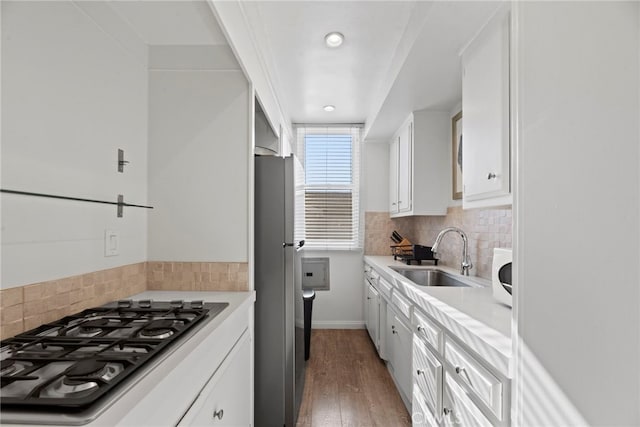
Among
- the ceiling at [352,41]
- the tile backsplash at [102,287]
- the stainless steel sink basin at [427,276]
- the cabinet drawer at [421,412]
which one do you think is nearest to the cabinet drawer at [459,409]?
the cabinet drawer at [421,412]

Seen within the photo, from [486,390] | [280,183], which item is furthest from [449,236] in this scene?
[486,390]

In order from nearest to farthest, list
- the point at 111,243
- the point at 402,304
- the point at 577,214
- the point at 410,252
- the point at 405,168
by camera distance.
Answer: the point at 577,214 → the point at 111,243 → the point at 402,304 → the point at 405,168 → the point at 410,252

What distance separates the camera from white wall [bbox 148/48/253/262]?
1.67 m

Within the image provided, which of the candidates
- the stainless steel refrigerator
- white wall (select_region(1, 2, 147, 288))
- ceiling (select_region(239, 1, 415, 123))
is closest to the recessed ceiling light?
ceiling (select_region(239, 1, 415, 123))

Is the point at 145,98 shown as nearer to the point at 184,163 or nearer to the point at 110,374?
the point at 184,163

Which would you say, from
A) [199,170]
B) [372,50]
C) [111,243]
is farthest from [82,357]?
[372,50]

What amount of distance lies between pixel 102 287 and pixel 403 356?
1820 millimetres

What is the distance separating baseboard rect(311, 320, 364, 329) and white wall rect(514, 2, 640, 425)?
3.21 meters

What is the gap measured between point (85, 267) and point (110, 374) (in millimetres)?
701

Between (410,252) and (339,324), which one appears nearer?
(410,252)

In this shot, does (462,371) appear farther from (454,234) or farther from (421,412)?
(454,234)

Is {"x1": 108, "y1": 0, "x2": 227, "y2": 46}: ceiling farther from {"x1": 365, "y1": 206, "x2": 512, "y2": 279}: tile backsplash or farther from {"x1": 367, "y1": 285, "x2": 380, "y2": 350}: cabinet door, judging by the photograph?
{"x1": 367, "y1": 285, "x2": 380, "y2": 350}: cabinet door

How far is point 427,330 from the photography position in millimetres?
1651

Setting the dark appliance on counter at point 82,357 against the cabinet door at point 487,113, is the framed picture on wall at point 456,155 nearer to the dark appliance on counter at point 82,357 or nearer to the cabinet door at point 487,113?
the cabinet door at point 487,113
